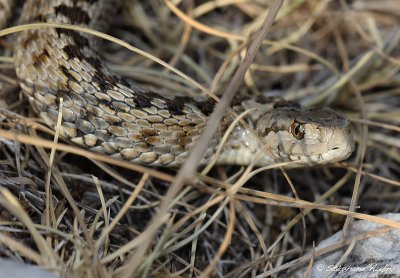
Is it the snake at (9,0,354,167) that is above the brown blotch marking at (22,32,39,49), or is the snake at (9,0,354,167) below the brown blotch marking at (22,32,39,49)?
below

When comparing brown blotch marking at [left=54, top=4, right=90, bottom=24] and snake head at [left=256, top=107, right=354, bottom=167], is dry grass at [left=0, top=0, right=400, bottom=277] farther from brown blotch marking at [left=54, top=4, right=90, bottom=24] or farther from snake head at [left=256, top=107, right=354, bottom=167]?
brown blotch marking at [left=54, top=4, right=90, bottom=24]

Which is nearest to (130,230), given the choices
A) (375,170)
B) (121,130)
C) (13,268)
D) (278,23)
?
(121,130)

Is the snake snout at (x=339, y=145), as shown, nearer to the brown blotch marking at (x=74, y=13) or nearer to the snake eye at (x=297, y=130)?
the snake eye at (x=297, y=130)

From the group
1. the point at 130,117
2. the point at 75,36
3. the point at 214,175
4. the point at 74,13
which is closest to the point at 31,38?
the point at 75,36

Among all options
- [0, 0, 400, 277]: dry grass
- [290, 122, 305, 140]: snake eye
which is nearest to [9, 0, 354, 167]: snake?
[290, 122, 305, 140]: snake eye

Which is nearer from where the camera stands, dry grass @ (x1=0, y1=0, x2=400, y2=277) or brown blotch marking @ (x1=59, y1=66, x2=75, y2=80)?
dry grass @ (x1=0, y1=0, x2=400, y2=277)

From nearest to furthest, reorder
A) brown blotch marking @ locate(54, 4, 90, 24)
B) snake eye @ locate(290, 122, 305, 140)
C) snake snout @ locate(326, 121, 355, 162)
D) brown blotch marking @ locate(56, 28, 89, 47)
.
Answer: snake snout @ locate(326, 121, 355, 162)
snake eye @ locate(290, 122, 305, 140)
brown blotch marking @ locate(56, 28, 89, 47)
brown blotch marking @ locate(54, 4, 90, 24)

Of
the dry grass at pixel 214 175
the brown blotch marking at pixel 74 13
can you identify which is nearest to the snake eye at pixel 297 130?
the dry grass at pixel 214 175
